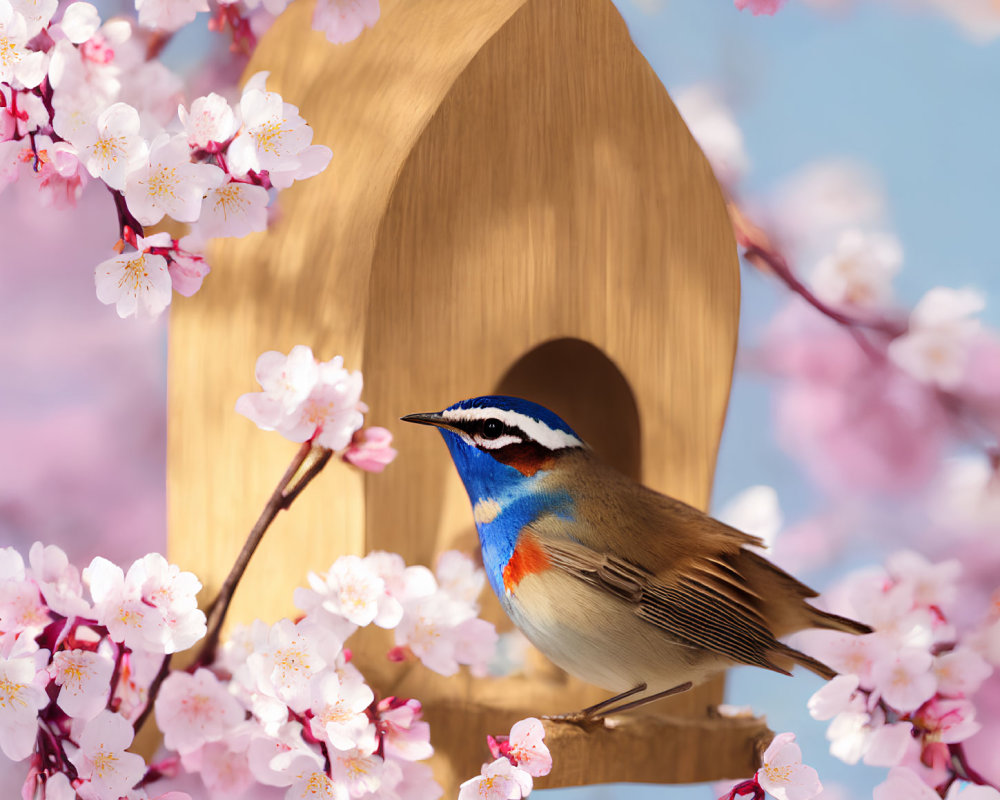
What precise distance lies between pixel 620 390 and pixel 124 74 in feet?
1.96

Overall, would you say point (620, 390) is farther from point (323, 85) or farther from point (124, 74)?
point (124, 74)

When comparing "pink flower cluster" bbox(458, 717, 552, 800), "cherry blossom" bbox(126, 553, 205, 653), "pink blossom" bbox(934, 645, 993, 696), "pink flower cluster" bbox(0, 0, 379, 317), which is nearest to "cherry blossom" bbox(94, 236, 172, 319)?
"pink flower cluster" bbox(0, 0, 379, 317)

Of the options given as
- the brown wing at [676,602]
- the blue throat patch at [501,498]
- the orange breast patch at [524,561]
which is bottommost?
the brown wing at [676,602]

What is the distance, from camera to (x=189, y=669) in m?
1.03

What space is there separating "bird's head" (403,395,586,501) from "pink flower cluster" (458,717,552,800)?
0.66 ft

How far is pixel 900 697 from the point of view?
107 cm

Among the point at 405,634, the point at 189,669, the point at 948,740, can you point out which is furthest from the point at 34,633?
the point at 948,740

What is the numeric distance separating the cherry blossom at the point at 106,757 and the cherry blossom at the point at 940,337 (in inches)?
40.3

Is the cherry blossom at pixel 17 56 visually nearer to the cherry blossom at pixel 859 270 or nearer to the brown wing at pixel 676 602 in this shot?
the brown wing at pixel 676 602

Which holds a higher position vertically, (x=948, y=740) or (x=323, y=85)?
(x=323, y=85)

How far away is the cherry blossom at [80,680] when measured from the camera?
2.79 feet

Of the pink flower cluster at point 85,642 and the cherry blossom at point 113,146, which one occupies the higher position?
the cherry blossom at point 113,146

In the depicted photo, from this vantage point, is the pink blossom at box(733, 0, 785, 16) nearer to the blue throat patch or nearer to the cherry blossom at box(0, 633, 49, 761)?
the blue throat patch

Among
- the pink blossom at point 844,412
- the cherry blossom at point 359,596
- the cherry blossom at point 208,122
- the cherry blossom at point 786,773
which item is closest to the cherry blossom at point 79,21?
the cherry blossom at point 208,122
